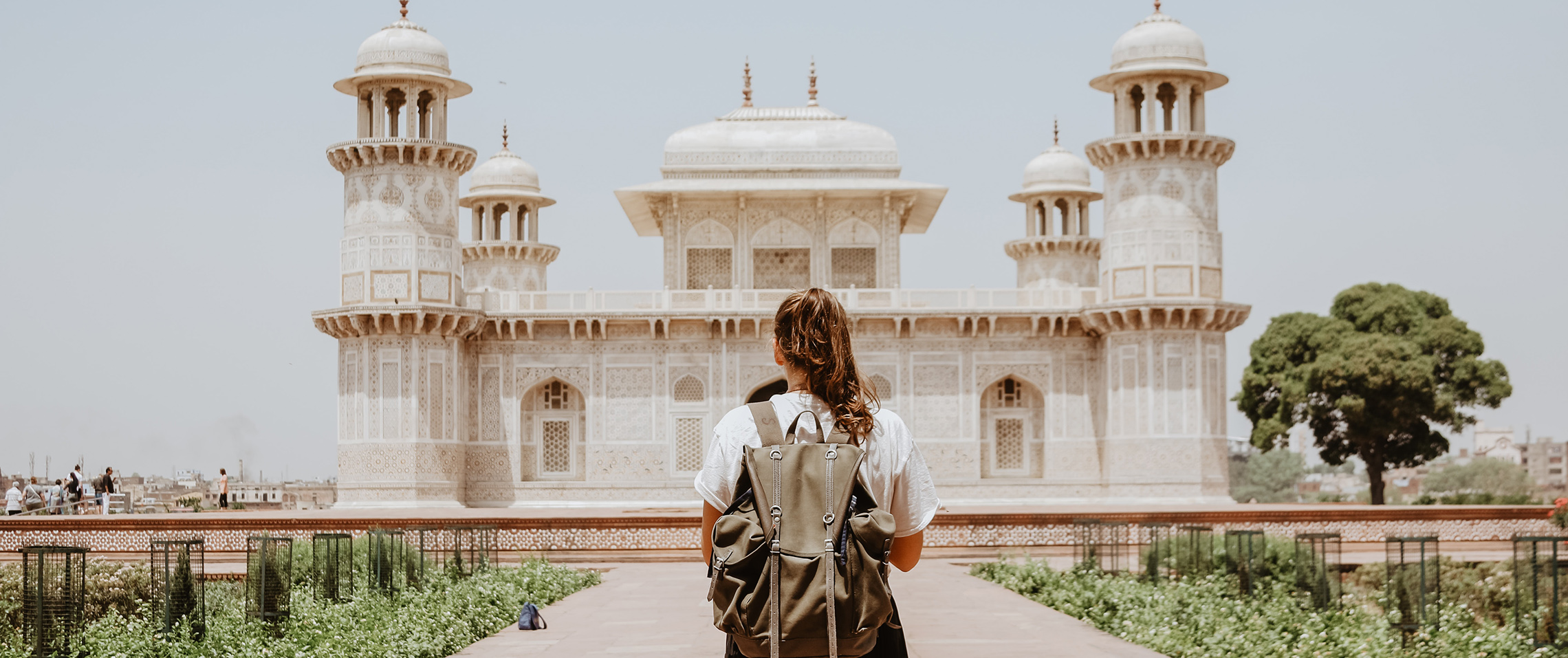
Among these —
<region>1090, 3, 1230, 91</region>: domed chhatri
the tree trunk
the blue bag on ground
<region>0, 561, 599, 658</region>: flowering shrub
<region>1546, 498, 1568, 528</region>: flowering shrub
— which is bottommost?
the tree trunk

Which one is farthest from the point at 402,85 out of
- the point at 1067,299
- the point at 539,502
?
the point at 1067,299

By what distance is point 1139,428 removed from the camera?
1042 inches

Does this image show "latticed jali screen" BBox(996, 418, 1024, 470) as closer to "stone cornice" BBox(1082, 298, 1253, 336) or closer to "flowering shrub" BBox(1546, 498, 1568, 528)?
"stone cornice" BBox(1082, 298, 1253, 336)

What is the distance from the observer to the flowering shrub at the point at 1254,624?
812 centimetres

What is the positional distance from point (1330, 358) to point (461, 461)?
682 inches

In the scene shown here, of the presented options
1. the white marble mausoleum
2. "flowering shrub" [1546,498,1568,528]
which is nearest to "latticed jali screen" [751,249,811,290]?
the white marble mausoleum

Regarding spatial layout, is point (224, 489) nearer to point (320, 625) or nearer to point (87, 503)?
point (87, 503)

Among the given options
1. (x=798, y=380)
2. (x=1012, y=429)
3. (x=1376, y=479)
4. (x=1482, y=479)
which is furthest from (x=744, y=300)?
(x=1482, y=479)

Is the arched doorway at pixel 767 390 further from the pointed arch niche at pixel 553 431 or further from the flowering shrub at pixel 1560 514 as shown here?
the flowering shrub at pixel 1560 514

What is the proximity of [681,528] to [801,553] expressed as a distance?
15977 millimetres

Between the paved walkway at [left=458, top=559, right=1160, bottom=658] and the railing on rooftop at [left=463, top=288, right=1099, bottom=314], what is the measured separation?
1320 cm

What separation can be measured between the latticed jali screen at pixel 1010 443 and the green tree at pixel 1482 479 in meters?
43.1

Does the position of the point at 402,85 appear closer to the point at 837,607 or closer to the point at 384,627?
the point at 384,627

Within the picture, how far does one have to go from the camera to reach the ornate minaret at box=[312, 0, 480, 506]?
86.0 feet
